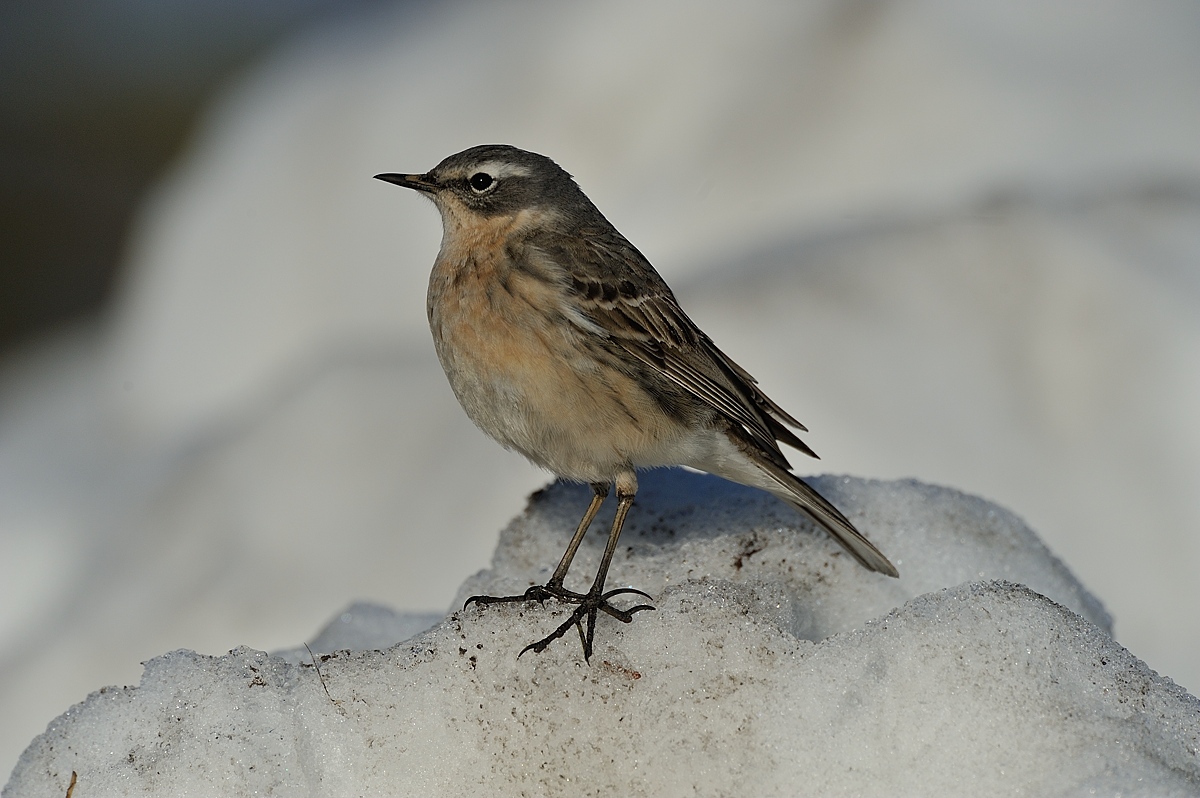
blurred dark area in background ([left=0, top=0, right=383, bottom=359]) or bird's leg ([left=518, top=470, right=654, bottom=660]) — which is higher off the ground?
blurred dark area in background ([left=0, top=0, right=383, bottom=359])

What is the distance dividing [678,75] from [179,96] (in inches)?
415

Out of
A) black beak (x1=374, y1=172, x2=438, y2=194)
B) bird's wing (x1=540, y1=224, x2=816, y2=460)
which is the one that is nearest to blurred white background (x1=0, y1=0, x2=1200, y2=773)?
bird's wing (x1=540, y1=224, x2=816, y2=460)

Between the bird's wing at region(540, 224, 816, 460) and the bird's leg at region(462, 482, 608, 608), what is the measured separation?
1.97ft

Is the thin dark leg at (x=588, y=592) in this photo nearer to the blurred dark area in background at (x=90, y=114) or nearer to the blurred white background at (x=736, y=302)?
the blurred white background at (x=736, y=302)

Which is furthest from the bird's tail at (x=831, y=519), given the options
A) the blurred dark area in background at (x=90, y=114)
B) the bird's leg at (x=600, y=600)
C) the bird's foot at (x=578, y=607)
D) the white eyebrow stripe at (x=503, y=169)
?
the blurred dark area in background at (x=90, y=114)

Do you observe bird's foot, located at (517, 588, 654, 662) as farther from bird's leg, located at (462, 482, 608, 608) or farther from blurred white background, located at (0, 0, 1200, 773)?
blurred white background, located at (0, 0, 1200, 773)

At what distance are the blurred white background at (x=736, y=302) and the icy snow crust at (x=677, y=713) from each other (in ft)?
11.2

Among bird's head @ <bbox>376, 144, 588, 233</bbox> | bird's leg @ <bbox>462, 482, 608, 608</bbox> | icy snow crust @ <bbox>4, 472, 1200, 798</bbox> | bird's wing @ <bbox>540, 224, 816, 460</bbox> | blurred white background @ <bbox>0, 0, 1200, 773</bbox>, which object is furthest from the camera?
blurred white background @ <bbox>0, 0, 1200, 773</bbox>

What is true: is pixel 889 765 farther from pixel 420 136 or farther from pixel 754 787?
pixel 420 136

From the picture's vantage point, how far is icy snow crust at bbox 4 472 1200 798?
10.4ft

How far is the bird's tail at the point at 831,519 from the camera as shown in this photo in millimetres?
4395

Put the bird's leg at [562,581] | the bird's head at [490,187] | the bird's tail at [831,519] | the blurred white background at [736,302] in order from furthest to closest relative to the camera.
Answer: the blurred white background at [736,302] → the bird's head at [490,187] → the bird's tail at [831,519] → the bird's leg at [562,581]

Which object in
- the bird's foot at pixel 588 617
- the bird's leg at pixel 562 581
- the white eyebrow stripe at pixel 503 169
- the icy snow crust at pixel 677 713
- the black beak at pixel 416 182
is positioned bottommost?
the icy snow crust at pixel 677 713

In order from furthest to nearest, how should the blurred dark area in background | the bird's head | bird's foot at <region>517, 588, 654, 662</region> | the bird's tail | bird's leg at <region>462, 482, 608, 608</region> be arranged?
1. the blurred dark area in background
2. the bird's head
3. the bird's tail
4. bird's leg at <region>462, 482, 608, 608</region>
5. bird's foot at <region>517, 588, 654, 662</region>
